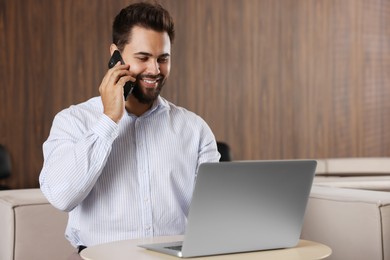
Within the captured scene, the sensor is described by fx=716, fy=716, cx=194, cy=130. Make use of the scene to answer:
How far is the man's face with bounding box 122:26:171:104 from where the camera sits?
2445 mm

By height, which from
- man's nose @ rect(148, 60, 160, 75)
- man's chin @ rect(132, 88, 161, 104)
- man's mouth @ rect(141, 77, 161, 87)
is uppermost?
man's nose @ rect(148, 60, 160, 75)

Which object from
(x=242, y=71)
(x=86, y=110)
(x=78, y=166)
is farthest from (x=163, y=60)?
(x=242, y=71)

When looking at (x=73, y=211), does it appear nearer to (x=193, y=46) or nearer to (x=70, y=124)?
(x=70, y=124)

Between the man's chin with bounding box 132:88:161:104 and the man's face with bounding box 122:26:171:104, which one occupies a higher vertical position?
the man's face with bounding box 122:26:171:104

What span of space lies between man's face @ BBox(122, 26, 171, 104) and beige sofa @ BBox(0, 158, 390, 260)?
0.71m

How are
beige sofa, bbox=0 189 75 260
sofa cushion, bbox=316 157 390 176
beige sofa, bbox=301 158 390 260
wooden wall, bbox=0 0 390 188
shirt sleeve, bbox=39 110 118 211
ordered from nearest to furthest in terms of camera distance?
shirt sleeve, bbox=39 110 118 211
beige sofa, bbox=301 158 390 260
beige sofa, bbox=0 189 75 260
wooden wall, bbox=0 0 390 188
sofa cushion, bbox=316 157 390 176

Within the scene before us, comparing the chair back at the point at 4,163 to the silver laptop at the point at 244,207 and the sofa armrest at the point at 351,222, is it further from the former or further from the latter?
the silver laptop at the point at 244,207

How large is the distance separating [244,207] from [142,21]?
3.11 feet

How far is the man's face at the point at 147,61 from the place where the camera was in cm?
245

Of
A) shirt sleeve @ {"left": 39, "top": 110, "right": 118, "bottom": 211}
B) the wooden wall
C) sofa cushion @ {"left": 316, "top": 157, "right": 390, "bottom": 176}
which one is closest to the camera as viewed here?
shirt sleeve @ {"left": 39, "top": 110, "right": 118, "bottom": 211}

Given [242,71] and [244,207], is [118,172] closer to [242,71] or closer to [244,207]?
[244,207]

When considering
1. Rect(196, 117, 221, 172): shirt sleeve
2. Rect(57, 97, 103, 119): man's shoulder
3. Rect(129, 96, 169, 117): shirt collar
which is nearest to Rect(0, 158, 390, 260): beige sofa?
Rect(196, 117, 221, 172): shirt sleeve

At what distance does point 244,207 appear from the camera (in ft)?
6.04

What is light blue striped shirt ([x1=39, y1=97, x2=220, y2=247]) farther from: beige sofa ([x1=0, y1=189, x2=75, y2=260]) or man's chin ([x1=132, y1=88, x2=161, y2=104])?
beige sofa ([x1=0, y1=189, x2=75, y2=260])
